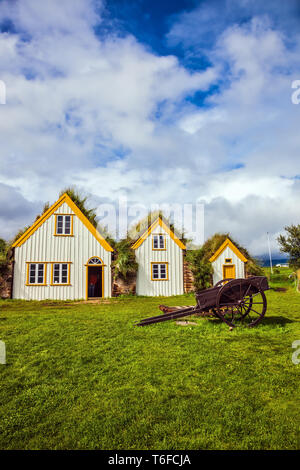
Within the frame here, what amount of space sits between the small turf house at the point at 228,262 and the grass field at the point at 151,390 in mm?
15254

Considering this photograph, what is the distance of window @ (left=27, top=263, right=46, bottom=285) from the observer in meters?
19.8

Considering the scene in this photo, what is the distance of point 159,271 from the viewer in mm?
22297

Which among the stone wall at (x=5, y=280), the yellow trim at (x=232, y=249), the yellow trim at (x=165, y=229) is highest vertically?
the yellow trim at (x=165, y=229)

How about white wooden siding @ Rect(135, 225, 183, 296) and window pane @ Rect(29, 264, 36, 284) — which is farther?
white wooden siding @ Rect(135, 225, 183, 296)

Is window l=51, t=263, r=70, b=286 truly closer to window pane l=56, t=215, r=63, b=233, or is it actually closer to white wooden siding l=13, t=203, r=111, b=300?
white wooden siding l=13, t=203, r=111, b=300

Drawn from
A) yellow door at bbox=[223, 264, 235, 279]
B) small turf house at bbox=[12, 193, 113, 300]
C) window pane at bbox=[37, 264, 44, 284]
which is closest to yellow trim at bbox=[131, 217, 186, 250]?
small turf house at bbox=[12, 193, 113, 300]

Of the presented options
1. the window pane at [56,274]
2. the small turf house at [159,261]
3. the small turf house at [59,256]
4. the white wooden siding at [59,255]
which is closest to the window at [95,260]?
the small turf house at [59,256]

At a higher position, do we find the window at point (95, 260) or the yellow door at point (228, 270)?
the window at point (95, 260)

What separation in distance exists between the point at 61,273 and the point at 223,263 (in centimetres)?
1328

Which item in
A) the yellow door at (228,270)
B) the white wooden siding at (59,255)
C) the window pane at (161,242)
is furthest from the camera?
the yellow door at (228,270)

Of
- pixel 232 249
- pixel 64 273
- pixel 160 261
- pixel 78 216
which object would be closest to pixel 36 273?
pixel 64 273

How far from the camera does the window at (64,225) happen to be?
68.2 feet

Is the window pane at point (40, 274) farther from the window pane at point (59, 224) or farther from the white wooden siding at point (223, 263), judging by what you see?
the white wooden siding at point (223, 263)

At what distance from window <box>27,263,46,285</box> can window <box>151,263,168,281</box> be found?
814cm
